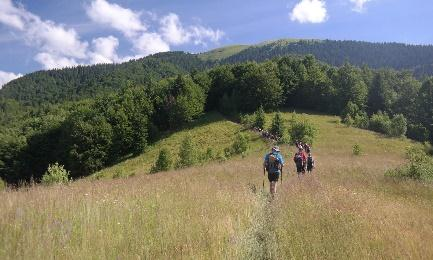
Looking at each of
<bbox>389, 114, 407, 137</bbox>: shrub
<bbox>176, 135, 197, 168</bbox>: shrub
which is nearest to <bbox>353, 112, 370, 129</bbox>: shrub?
<bbox>389, 114, 407, 137</bbox>: shrub

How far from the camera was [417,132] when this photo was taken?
245ft

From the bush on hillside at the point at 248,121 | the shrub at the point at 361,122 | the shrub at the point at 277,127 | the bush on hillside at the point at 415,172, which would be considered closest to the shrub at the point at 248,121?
the bush on hillside at the point at 248,121

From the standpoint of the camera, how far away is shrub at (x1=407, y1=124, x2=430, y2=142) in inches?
2901

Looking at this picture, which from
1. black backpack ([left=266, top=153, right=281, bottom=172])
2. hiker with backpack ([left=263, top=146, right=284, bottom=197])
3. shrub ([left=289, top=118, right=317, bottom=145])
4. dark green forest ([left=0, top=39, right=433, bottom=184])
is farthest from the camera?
dark green forest ([left=0, top=39, right=433, bottom=184])

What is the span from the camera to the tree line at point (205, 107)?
69.6m

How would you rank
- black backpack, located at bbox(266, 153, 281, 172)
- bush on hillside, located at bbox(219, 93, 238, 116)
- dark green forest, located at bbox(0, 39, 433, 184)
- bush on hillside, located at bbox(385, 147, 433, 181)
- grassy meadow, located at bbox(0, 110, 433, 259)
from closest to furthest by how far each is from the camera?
grassy meadow, located at bbox(0, 110, 433, 259) → black backpack, located at bbox(266, 153, 281, 172) → bush on hillside, located at bbox(385, 147, 433, 181) → dark green forest, located at bbox(0, 39, 433, 184) → bush on hillside, located at bbox(219, 93, 238, 116)

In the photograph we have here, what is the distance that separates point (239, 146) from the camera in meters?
44.1

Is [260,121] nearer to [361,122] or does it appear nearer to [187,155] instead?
[361,122]

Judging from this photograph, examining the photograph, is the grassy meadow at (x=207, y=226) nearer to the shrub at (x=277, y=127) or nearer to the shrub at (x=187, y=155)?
the shrub at (x=187, y=155)

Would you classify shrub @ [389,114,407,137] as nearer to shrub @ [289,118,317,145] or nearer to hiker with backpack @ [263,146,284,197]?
shrub @ [289,118,317,145]

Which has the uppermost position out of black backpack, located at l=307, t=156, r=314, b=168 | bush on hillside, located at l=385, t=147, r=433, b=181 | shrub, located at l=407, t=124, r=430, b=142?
bush on hillside, located at l=385, t=147, r=433, b=181

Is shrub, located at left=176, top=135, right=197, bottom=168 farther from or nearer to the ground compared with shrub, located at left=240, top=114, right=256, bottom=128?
farther from the ground

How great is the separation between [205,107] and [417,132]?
4027 cm

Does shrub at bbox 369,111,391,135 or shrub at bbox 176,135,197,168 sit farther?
shrub at bbox 369,111,391,135
